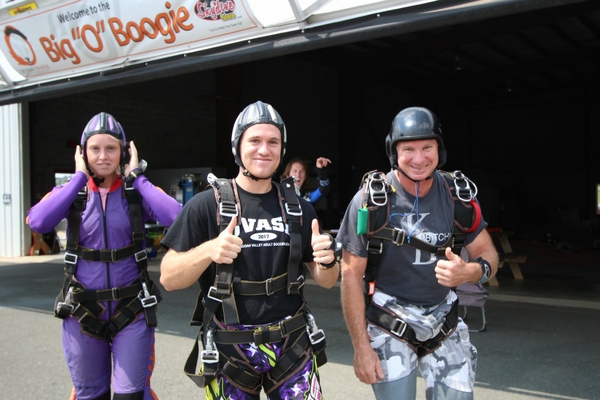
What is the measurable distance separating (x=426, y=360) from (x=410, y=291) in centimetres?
37

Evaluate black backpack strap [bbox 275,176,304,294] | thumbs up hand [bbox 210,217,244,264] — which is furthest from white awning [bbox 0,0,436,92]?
thumbs up hand [bbox 210,217,244,264]

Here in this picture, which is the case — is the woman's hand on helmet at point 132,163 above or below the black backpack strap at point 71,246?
above

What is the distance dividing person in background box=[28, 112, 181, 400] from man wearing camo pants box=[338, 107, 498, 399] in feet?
4.00

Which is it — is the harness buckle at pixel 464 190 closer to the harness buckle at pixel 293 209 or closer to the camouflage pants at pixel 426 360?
the camouflage pants at pixel 426 360

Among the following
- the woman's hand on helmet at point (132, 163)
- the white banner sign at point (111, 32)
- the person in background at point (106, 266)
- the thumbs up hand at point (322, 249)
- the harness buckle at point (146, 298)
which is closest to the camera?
the thumbs up hand at point (322, 249)

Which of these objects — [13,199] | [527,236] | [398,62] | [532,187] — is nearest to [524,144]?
[532,187]

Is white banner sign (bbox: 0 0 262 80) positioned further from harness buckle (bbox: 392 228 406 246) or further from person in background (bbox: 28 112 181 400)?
harness buckle (bbox: 392 228 406 246)

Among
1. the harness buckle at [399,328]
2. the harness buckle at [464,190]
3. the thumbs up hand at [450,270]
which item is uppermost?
the harness buckle at [464,190]

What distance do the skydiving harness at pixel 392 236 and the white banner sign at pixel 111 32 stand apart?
3.77 m

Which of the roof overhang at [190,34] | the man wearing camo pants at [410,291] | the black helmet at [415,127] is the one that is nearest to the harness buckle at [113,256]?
the man wearing camo pants at [410,291]

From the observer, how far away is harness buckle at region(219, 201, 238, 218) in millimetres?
2354

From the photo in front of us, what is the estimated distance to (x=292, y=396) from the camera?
7.70ft

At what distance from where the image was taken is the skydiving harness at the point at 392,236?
2.62 m

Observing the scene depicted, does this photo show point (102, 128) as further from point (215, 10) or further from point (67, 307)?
point (215, 10)
